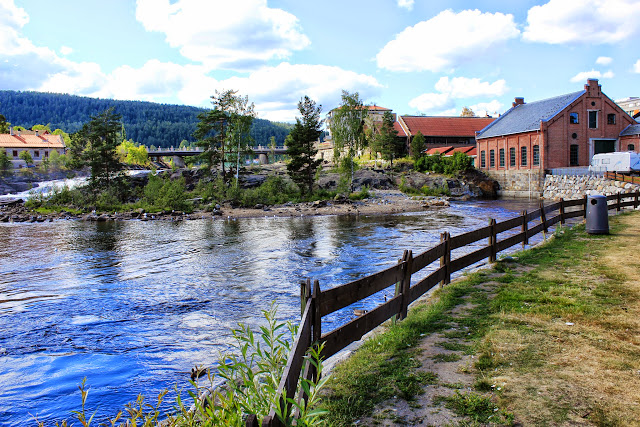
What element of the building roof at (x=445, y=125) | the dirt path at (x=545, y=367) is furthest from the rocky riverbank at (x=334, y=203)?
the dirt path at (x=545, y=367)

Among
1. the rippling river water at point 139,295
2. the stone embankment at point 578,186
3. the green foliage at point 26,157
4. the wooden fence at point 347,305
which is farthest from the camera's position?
the green foliage at point 26,157

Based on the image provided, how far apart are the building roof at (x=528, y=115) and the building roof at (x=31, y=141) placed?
9561cm

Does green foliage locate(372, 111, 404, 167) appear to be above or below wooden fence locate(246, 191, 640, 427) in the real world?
above

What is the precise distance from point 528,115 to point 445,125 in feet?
74.6

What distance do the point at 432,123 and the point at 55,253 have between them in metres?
68.1

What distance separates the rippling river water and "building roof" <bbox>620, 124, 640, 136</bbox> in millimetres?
34887

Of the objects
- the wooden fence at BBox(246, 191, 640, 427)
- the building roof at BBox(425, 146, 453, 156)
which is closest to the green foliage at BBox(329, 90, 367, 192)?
the building roof at BBox(425, 146, 453, 156)

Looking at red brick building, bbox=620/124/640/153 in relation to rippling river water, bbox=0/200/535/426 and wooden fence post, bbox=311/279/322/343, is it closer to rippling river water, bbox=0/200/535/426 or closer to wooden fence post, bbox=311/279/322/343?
rippling river water, bbox=0/200/535/426

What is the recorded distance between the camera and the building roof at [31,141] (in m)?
98.0

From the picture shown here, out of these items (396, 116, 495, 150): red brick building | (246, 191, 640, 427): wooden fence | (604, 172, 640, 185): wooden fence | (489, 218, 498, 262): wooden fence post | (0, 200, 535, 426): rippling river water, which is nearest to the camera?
(246, 191, 640, 427): wooden fence

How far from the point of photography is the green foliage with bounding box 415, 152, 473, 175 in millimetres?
58094

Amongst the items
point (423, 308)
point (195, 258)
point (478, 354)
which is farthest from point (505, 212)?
point (478, 354)

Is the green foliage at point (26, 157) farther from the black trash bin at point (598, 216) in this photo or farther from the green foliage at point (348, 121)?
the black trash bin at point (598, 216)

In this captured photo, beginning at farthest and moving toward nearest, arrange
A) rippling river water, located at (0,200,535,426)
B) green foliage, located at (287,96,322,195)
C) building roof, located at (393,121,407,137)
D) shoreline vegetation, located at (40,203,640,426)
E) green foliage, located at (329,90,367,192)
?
building roof, located at (393,121,407,137) < green foliage, located at (329,90,367,192) < green foliage, located at (287,96,322,195) < rippling river water, located at (0,200,535,426) < shoreline vegetation, located at (40,203,640,426)
